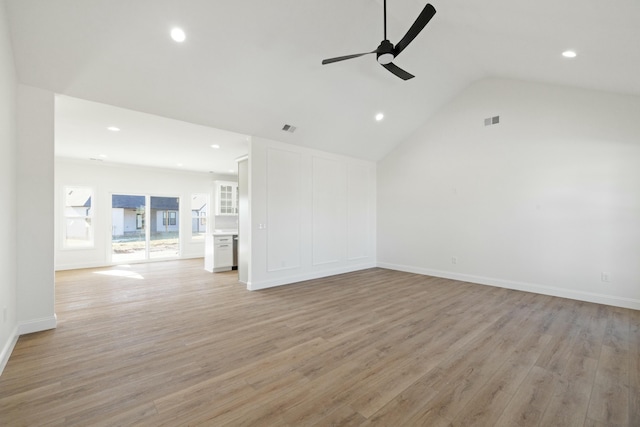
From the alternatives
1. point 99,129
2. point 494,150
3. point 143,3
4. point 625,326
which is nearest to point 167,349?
point 143,3

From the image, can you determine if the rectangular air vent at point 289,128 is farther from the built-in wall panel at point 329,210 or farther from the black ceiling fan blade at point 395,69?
the black ceiling fan blade at point 395,69

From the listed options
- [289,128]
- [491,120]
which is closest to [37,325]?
[289,128]

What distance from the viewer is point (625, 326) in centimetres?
341

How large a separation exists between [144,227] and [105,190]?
1.40m

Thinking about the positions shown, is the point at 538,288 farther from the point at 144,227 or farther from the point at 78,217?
the point at 78,217

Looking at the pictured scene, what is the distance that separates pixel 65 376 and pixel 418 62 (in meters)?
5.84

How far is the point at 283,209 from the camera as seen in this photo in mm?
5477

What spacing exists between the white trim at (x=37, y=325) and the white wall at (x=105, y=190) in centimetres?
486

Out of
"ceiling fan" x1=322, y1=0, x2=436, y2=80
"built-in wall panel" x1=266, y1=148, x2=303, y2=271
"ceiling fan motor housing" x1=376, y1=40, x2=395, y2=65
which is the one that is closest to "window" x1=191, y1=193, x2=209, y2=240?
"built-in wall panel" x1=266, y1=148, x2=303, y2=271

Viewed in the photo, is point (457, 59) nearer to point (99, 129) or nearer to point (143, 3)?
point (143, 3)

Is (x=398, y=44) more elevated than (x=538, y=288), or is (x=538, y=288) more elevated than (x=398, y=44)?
(x=398, y=44)

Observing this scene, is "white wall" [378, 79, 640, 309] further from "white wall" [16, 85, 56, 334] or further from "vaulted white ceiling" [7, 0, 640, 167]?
"white wall" [16, 85, 56, 334]

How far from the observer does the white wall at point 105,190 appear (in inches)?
276

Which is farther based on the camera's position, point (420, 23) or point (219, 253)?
point (219, 253)
